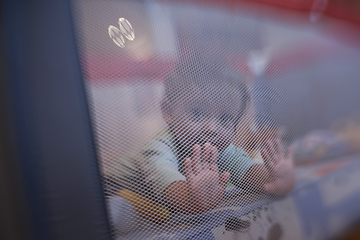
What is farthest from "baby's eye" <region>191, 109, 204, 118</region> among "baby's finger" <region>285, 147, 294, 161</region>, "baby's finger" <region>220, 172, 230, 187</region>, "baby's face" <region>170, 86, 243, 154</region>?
"baby's finger" <region>285, 147, 294, 161</region>

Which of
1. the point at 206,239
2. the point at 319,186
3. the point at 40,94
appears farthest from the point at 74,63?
the point at 319,186

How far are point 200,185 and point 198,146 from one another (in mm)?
62

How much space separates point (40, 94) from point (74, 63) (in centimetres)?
6

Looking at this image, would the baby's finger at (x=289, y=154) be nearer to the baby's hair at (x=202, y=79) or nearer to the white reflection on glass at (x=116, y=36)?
the baby's hair at (x=202, y=79)

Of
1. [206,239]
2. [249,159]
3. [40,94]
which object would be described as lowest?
[206,239]

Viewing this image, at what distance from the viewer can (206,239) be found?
0.44m

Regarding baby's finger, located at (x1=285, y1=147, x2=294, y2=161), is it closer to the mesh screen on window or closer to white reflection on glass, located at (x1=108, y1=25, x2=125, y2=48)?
the mesh screen on window

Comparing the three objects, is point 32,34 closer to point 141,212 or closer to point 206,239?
point 141,212

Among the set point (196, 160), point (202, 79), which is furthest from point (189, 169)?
point (202, 79)

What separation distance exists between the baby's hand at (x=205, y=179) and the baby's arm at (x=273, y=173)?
0.19ft

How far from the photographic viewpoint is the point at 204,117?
46 cm

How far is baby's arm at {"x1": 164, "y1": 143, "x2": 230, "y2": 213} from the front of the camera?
43cm

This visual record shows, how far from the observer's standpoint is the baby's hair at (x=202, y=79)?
0.44 m

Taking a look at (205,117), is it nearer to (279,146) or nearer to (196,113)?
(196,113)
